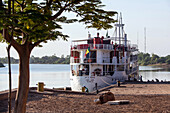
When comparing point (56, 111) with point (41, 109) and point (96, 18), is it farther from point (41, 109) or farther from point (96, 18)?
point (96, 18)

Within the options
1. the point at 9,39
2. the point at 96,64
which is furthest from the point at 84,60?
the point at 9,39

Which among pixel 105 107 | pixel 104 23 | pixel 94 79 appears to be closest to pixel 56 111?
pixel 105 107

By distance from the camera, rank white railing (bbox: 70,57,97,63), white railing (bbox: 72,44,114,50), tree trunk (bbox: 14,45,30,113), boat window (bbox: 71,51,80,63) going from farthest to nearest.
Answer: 1. boat window (bbox: 71,51,80,63)
2. white railing (bbox: 72,44,114,50)
3. white railing (bbox: 70,57,97,63)
4. tree trunk (bbox: 14,45,30,113)

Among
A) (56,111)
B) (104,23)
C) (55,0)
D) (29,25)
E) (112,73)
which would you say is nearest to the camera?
(29,25)

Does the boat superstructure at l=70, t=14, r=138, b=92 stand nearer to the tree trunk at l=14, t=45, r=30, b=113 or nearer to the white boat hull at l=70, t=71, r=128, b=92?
the white boat hull at l=70, t=71, r=128, b=92

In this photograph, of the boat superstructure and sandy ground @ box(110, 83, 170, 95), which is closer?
sandy ground @ box(110, 83, 170, 95)

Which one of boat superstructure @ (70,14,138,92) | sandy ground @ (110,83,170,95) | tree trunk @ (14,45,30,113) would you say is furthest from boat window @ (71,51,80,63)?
tree trunk @ (14,45,30,113)

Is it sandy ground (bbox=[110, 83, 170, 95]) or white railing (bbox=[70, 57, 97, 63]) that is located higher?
white railing (bbox=[70, 57, 97, 63])

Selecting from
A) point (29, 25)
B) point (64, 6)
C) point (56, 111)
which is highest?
point (64, 6)

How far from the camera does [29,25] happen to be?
405 inches

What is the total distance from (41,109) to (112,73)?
2532 cm

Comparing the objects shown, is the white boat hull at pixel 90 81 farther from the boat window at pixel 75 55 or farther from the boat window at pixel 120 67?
the boat window at pixel 120 67

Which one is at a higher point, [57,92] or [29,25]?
[29,25]

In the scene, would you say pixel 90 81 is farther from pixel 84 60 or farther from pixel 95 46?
pixel 95 46
